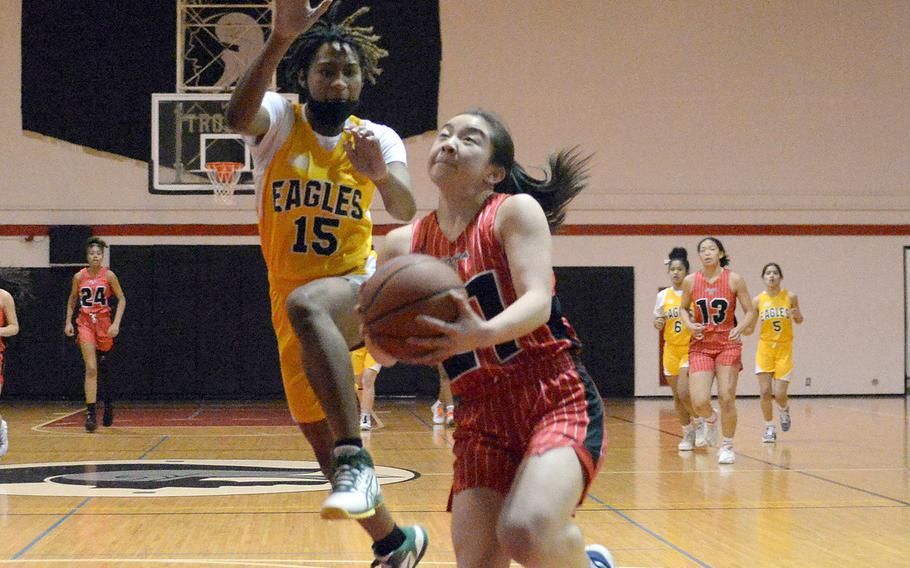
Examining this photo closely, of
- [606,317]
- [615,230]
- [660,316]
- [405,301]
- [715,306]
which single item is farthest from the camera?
[615,230]

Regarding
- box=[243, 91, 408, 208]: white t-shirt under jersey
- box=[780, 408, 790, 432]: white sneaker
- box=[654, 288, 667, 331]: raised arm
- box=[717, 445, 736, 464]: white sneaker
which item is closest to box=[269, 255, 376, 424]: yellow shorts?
box=[243, 91, 408, 208]: white t-shirt under jersey

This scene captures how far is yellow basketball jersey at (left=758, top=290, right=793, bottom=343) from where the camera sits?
11500mm

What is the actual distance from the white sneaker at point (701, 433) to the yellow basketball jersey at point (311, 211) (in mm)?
6671

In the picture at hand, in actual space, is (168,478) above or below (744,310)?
below

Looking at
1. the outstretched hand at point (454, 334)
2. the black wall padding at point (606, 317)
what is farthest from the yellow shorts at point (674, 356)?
the outstretched hand at point (454, 334)

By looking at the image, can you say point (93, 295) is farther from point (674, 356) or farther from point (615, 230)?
point (615, 230)

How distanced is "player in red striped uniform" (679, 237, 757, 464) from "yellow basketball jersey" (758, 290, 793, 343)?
2259 mm

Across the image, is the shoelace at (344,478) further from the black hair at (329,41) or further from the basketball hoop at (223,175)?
the basketball hoop at (223,175)

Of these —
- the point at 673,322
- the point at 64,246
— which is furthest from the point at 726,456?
the point at 64,246

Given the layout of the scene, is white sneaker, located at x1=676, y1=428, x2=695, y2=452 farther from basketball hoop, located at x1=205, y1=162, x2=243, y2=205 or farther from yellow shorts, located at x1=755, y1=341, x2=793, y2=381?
basketball hoop, located at x1=205, y1=162, x2=243, y2=205

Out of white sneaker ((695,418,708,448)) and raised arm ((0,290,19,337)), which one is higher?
raised arm ((0,290,19,337))

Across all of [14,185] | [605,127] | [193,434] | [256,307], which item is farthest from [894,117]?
[14,185]

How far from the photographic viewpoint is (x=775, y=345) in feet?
37.4

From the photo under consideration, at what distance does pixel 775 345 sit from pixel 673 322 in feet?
3.90
